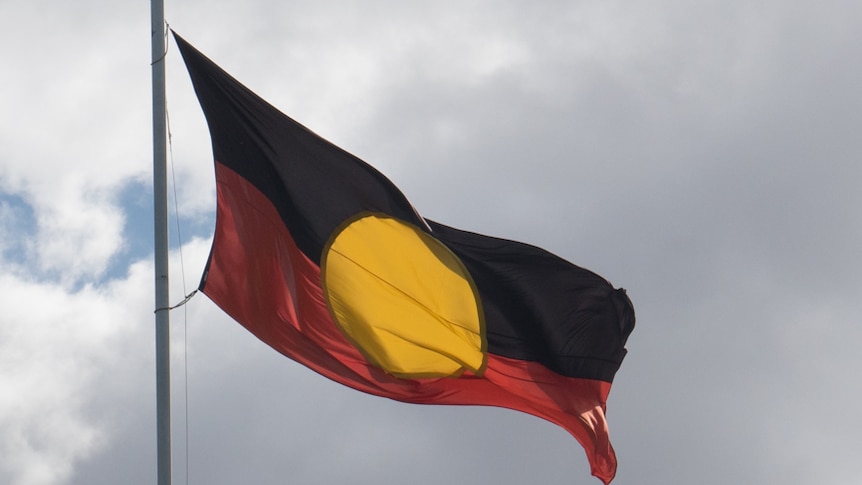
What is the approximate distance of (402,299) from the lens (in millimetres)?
21625

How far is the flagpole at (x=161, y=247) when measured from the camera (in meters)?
16.9

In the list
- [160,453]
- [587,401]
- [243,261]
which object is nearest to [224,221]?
[243,261]

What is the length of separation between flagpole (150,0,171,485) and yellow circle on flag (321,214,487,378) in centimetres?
375

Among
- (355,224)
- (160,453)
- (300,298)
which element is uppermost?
(355,224)

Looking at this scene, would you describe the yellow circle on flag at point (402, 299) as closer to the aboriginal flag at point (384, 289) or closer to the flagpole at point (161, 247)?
the aboriginal flag at point (384, 289)

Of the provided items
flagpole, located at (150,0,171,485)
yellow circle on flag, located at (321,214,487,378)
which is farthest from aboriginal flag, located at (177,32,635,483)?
flagpole, located at (150,0,171,485)

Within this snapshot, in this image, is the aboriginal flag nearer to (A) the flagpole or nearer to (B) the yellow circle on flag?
(B) the yellow circle on flag

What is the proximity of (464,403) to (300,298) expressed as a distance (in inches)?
136

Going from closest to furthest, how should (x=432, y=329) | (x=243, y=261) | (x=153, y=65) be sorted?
(x=153, y=65) < (x=243, y=261) < (x=432, y=329)

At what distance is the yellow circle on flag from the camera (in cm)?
2098

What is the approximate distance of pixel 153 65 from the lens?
1883 cm

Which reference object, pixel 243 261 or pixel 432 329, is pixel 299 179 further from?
pixel 432 329

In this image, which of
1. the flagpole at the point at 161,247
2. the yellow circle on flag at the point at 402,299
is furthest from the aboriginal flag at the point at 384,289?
the flagpole at the point at 161,247

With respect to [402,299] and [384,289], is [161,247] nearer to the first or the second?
[384,289]
